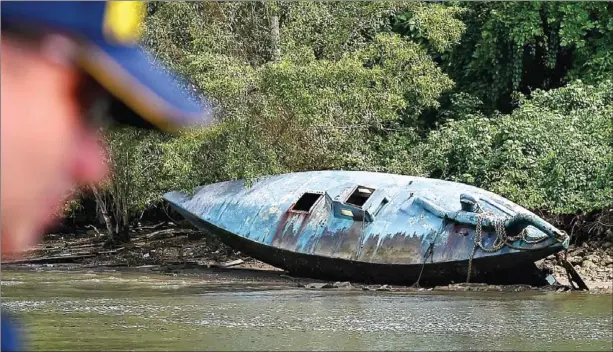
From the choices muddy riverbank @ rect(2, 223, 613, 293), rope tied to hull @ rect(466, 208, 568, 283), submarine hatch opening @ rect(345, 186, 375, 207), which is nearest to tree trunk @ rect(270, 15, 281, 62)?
muddy riverbank @ rect(2, 223, 613, 293)

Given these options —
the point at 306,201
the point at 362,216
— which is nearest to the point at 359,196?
the point at 306,201

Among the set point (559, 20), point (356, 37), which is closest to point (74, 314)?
point (356, 37)

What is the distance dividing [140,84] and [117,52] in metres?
0.04

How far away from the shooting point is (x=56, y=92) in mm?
840

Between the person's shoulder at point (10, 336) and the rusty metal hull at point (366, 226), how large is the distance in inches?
445

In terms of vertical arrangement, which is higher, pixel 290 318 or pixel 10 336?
pixel 10 336

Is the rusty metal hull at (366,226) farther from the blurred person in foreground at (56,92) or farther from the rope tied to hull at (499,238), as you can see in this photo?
the blurred person in foreground at (56,92)

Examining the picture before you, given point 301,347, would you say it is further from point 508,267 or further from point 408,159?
point 408,159

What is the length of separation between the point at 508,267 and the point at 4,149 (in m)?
12.1

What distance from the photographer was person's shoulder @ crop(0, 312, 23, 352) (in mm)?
997

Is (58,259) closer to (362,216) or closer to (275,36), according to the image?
(275,36)

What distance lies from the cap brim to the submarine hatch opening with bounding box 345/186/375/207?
13249mm

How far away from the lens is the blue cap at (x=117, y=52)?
82 centimetres

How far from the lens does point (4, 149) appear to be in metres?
0.81
